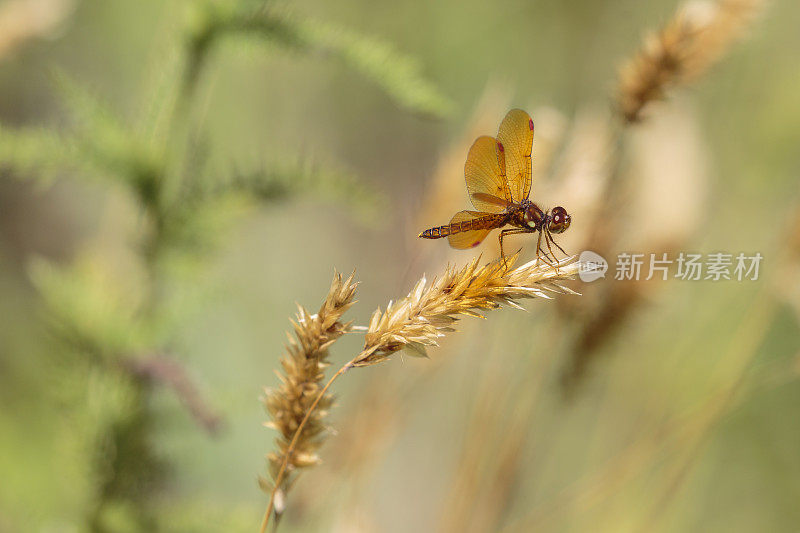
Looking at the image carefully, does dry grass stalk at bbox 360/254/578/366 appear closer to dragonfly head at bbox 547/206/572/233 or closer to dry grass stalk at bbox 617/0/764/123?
dragonfly head at bbox 547/206/572/233

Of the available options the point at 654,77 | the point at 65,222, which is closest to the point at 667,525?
the point at 654,77

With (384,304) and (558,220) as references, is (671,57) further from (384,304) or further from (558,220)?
(384,304)

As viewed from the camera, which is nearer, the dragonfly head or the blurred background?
the dragonfly head

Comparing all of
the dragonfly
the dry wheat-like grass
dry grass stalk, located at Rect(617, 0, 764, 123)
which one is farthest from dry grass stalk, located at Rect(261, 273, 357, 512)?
dry grass stalk, located at Rect(617, 0, 764, 123)

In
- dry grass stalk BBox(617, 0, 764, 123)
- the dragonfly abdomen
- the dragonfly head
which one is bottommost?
the dragonfly abdomen

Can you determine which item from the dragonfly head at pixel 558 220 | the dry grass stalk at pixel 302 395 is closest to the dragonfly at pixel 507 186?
the dragonfly head at pixel 558 220

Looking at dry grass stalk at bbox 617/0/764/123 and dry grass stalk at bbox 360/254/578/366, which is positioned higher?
dry grass stalk at bbox 617/0/764/123

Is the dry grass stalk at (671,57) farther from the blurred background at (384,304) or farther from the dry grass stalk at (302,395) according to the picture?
the dry grass stalk at (302,395)
